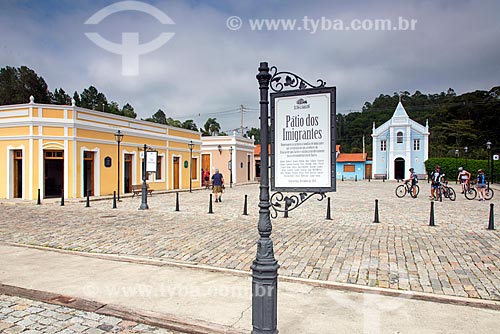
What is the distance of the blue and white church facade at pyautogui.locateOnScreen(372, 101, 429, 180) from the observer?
57.2 m

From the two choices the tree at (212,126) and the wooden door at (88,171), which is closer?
the wooden door at (88,171)

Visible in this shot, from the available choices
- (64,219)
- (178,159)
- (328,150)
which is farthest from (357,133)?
(328,150)

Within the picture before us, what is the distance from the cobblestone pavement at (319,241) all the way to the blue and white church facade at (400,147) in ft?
151

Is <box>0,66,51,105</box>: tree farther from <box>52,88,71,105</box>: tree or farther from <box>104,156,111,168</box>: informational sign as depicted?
<box>104,156,111,168</box>: informational sign

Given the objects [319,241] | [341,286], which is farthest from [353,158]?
[341,286]

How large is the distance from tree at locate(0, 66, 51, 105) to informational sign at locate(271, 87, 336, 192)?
6192cm

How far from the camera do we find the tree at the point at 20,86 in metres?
55.4

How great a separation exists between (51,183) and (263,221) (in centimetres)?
2119

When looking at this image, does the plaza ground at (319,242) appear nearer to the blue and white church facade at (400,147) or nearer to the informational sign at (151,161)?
the informational sign at (151,161)

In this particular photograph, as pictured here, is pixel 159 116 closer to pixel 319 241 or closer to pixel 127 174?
pixel 127 174

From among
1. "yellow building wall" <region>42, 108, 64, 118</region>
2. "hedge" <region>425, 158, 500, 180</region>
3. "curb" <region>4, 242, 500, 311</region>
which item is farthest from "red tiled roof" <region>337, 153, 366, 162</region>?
"curb" <region>4, 242, 500, 311</region>

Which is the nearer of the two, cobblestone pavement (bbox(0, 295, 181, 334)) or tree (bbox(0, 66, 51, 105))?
cobblestone pavement (bbox(0, 295, 181, 334))

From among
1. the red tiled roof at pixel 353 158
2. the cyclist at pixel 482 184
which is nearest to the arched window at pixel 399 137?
the red tiled roof at pixel 353 158

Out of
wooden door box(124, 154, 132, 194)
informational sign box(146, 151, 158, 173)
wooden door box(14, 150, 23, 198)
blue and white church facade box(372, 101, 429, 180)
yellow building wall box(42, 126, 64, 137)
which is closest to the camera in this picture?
informational sign box(146, 151, 158, 173)
